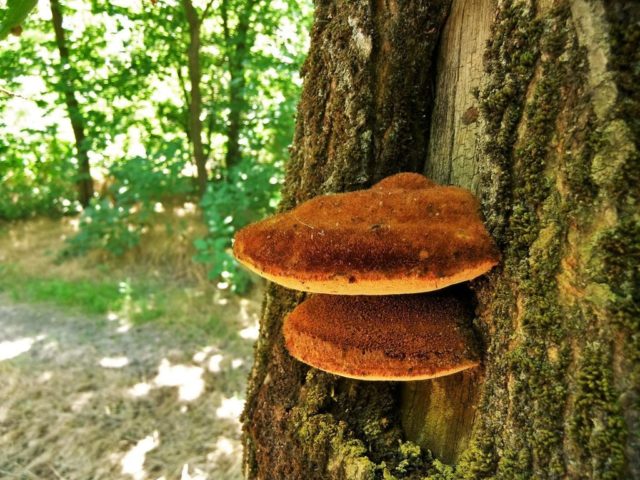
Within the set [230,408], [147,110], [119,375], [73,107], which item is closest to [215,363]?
[230,408]

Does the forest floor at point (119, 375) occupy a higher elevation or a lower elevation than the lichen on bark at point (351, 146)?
lower

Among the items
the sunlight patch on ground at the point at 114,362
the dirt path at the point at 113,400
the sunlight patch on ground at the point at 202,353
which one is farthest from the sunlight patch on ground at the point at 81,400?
the sunlight patch on ground at the point at 202,353

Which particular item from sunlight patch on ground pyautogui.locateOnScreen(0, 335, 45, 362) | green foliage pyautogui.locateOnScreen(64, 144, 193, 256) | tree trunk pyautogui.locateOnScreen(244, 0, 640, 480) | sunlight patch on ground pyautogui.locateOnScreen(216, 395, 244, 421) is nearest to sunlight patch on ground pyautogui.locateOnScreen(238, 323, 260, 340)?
sunlight patch on ground pyautogui.locateOnScreen(216, 395, 244, 421)

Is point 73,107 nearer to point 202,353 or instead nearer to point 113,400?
point 202,353

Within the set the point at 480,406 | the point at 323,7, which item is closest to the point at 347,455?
the point at 480,406

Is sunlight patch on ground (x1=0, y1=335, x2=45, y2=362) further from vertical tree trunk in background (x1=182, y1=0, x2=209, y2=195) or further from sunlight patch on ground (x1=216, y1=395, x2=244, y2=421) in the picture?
vertical tree trunk in background (x1=182, y1=0, x2=209, y2=195)

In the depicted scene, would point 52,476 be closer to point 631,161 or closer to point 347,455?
point 347,455

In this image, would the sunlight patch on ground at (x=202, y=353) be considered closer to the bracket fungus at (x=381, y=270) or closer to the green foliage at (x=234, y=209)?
the green foliage at (x=234, y=209)
